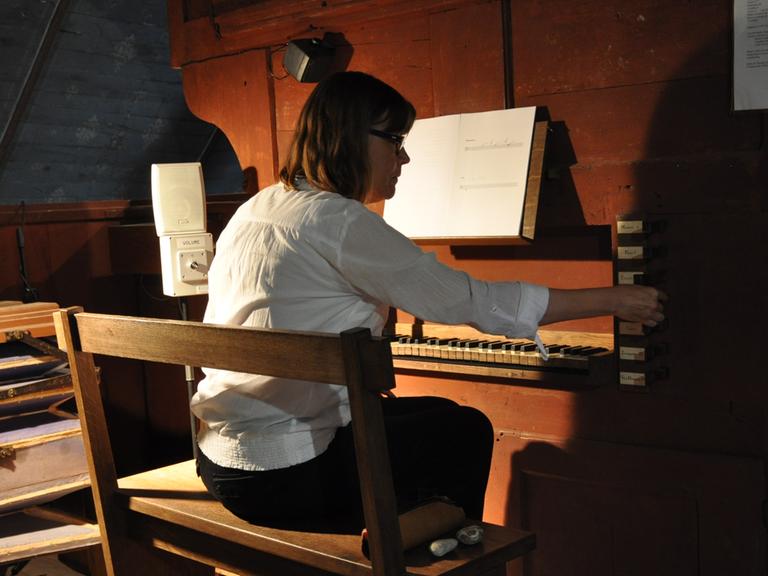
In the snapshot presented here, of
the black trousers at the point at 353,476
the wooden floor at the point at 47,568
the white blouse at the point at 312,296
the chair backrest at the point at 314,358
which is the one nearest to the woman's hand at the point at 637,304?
the white blouse at the point at 312,296

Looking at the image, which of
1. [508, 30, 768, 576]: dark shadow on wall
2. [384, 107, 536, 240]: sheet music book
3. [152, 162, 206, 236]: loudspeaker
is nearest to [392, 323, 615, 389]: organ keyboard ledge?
[508, 30, 768, 576]: dark shadow on wall

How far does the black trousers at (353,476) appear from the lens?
6.85ft

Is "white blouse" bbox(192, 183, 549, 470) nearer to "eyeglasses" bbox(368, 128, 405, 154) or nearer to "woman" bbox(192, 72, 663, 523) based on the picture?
"woman" bbox(192, 72, 663, 523)

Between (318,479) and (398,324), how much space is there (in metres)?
1.41

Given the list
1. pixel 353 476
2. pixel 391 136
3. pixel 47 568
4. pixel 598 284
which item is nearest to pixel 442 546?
pixel 353 476

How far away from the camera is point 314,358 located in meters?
1.75

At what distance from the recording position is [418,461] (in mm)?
2172

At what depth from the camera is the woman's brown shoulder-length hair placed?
228cm

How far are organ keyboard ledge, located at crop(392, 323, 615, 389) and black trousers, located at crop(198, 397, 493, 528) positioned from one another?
22.4 inches

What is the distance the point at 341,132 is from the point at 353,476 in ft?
2.58

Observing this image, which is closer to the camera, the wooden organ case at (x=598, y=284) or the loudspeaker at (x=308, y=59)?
the wooden organ case at (x=598, y=284)

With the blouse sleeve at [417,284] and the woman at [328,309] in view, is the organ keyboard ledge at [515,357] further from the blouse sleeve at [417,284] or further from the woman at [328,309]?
the blouse sleeve at [417,284]

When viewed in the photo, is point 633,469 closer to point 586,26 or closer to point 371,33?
point 586,26

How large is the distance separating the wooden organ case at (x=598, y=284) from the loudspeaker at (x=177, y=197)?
0.76 meters
